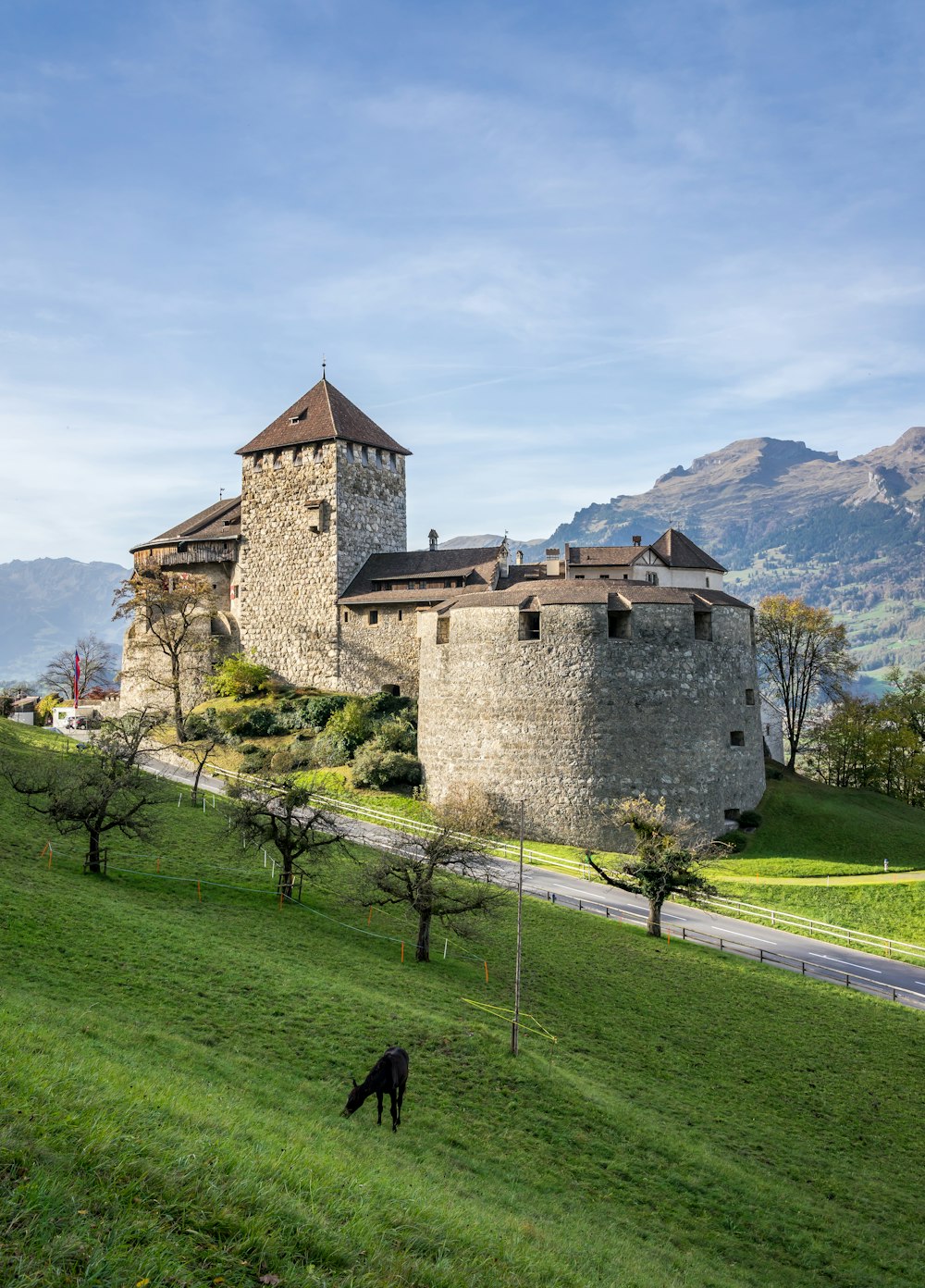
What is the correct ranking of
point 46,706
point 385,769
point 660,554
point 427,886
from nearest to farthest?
point 427,886, point 385,769, point 660,554, point 46,706

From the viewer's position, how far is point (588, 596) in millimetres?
43812

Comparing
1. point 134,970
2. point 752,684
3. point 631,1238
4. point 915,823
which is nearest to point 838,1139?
point 631,1238

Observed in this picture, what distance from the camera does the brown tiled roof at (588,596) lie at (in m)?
43.9

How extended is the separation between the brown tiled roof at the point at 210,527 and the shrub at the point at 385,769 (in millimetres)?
20299

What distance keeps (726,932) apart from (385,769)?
19.1 metres

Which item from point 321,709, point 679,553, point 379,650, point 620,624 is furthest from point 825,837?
point 321,709

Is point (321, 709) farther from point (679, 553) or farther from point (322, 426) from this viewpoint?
point (679, 553)

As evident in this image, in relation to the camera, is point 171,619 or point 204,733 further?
point 171,619

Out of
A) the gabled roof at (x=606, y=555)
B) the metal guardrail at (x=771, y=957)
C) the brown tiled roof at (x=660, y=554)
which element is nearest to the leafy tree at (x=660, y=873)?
the metal guardrail at (x=771, y=957)

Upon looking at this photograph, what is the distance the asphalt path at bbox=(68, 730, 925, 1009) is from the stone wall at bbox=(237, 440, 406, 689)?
17438mm

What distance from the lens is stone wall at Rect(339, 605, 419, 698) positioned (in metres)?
53.5

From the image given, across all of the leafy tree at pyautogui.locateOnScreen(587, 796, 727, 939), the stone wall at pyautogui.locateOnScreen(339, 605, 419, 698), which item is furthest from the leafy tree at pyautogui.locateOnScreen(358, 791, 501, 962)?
the stone wall at pyautogui.locateOnScreen(339, 605, 419, 698)

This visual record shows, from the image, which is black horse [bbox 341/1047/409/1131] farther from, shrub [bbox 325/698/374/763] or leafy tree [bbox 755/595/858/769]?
leafy tree [bbox 755/595/858/769]

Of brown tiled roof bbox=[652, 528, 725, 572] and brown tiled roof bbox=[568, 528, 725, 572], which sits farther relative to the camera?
brown tiled roof bbox=[652, 528, 725, 572]
